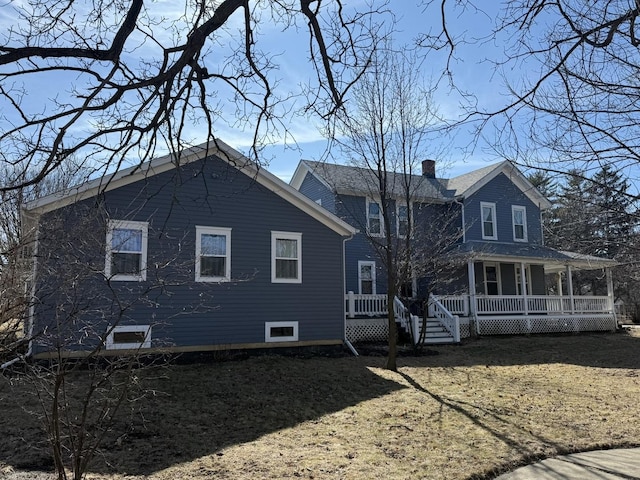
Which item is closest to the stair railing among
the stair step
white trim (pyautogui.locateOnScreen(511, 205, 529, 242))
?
the stair step

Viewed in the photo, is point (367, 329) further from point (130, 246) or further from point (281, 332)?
point (130, 246)

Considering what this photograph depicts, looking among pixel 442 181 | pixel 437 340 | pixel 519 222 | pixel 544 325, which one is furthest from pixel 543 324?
pixel 442 181

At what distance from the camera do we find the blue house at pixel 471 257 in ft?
60.2

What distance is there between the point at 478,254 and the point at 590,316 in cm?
719

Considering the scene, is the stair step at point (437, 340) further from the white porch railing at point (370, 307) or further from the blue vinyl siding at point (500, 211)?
the blue vinyl siding at point (500, 211)

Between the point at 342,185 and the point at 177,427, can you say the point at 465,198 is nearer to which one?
the point at 342,185

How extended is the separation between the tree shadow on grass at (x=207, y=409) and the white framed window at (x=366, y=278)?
284 inches

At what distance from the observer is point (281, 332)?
14.0 metres

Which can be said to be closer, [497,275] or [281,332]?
[281,332]

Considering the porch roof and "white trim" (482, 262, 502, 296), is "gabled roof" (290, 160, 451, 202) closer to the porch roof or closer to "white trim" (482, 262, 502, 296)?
the porch roof

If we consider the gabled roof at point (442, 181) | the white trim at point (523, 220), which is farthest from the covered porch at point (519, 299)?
the gabled roof at point (442, 181)

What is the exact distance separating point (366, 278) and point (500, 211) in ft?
24.8

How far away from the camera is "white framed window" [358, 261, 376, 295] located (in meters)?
19.7

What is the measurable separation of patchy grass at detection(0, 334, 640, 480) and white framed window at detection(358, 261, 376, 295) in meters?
6.71
